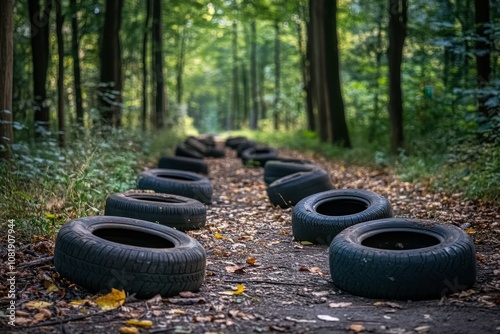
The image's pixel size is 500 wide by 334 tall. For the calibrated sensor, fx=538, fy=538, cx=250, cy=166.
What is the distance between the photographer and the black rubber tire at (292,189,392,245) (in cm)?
609

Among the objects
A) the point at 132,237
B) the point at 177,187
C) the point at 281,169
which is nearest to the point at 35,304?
the point at 132,237

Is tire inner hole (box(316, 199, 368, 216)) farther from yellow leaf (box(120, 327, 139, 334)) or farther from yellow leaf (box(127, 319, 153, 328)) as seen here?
yellow leaf (box(120, 327, 139, 334))

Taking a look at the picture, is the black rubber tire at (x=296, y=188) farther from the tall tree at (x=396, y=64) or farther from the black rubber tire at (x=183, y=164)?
the tall tree at (x=396, y=64)

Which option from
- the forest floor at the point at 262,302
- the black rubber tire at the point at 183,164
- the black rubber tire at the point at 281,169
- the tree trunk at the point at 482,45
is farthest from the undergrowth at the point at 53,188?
the tree trunk at the point at 482,45

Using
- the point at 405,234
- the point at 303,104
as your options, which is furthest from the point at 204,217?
the point at 303,104

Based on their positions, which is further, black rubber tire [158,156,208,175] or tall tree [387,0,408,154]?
tall tree [387,0,408,154]

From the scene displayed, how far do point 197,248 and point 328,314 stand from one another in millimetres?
1276

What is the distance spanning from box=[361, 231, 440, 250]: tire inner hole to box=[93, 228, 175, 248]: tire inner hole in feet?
6.34

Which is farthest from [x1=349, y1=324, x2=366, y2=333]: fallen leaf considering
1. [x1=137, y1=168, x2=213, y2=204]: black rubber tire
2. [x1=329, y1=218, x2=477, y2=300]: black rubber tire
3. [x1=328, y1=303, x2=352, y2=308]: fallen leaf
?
[x1=137, y1=168, x2=213, y2=204]: black rubber tire

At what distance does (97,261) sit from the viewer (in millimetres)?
4168

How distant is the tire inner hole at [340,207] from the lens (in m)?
6.89

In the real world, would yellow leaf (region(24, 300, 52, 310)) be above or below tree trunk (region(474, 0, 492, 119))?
below

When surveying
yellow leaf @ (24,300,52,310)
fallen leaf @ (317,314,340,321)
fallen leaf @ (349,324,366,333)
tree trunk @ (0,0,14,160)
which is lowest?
fallen leaf @ (317,314,340,321)

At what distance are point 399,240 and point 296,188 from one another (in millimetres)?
3507
